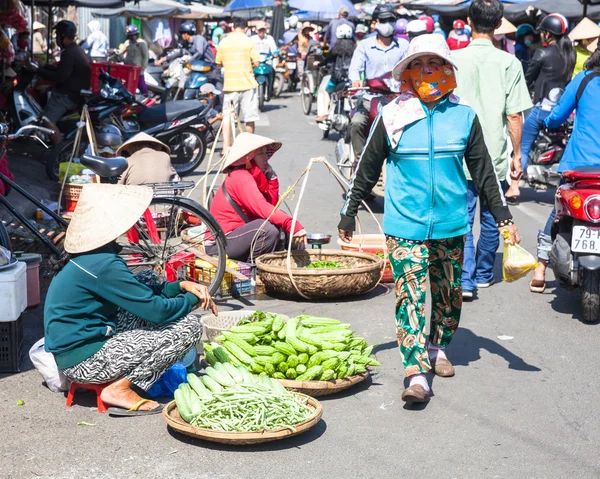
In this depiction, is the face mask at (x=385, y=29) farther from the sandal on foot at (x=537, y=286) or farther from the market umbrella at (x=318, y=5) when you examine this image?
the market umbrella at (x=318, y=5)

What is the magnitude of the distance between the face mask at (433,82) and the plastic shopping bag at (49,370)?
8.40 ft

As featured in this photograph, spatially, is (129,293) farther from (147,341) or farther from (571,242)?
(571,242)

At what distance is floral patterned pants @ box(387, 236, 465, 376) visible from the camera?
5.04m

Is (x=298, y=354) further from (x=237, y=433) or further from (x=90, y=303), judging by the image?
(x=90, y=303)

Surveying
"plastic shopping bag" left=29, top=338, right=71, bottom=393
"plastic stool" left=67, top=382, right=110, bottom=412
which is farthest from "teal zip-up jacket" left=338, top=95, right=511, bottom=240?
"plastic shopping bag" left=29, top=338, right=71, bottom=393

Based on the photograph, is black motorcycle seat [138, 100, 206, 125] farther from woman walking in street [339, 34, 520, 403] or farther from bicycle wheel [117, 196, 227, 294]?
woman walking in street [339, 34, 520, 403]

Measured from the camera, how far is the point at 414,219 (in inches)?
198

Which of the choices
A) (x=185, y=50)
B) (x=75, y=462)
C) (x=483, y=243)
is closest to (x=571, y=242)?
(x=483, y=243)

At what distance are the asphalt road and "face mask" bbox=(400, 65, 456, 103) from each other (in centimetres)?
174

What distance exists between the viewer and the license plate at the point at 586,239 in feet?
21.4

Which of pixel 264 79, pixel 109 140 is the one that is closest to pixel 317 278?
pixel 109 140

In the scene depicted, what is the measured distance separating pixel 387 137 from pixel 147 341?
173cm

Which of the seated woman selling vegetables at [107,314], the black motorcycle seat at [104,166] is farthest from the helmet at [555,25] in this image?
the seated woman selling vegetables at [107,314]

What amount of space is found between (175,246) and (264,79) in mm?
17548
